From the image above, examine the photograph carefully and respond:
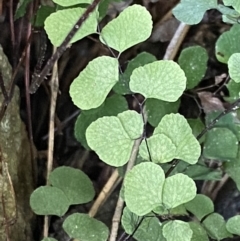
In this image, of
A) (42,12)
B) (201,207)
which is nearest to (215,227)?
(201,207)

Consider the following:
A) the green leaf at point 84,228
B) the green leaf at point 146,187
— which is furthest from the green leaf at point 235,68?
the green leaf at point 84,228

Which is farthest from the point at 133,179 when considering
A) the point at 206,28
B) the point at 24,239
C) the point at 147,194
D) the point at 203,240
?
the point at 206,28

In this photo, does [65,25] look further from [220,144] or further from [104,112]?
[220,144]

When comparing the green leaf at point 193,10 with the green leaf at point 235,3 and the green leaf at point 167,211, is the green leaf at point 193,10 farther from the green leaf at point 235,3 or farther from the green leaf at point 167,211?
the green leaf at point 167,211

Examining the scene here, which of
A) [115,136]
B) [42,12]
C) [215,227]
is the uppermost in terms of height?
[42,12]

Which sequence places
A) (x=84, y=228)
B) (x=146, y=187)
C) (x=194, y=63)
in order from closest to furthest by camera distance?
1. (x=146, y=187)
2. (x=84, y=228)
3. (x=194, y=63)

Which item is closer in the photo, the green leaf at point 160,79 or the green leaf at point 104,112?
the green leaf at point 160,79

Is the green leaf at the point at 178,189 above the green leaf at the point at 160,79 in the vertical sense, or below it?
below
